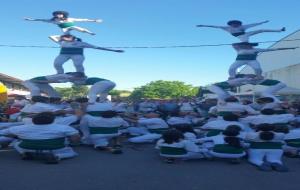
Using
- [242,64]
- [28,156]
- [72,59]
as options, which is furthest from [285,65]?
[28,156]

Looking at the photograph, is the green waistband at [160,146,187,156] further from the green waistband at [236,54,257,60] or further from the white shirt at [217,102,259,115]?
the green waistband at [236,54,257,60]

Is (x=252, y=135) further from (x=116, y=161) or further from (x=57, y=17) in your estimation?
(x=57, y=17)

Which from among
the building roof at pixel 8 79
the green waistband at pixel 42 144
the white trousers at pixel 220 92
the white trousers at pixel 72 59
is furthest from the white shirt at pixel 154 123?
the building roof at pixel 8 79

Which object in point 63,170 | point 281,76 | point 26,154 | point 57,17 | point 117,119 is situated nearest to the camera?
point 63,170

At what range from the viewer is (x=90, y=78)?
13383 mm

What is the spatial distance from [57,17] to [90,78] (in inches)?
78.0

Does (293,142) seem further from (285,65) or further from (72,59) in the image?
(285,65)

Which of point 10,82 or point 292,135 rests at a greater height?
point 10,82

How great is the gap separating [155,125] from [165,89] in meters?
75.3

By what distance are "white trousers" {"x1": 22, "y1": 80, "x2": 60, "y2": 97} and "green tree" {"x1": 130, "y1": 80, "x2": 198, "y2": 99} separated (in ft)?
227

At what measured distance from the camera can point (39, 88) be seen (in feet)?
45.0

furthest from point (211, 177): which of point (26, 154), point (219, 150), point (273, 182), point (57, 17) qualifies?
point (57, 17)

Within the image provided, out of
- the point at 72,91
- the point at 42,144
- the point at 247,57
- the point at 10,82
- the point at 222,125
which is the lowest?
the point at 42,144

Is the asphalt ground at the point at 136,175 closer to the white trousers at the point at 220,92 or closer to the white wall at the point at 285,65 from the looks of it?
the white trousers at the point at 220,92
